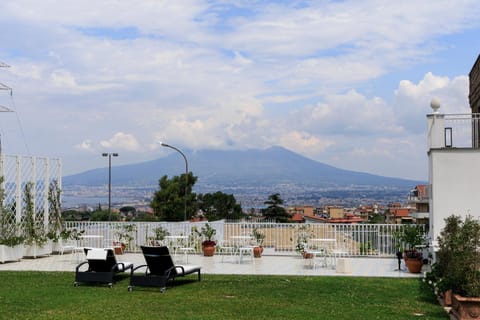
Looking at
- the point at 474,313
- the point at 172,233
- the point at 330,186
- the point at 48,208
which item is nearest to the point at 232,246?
the point at 172,233

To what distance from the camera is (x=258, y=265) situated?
17.5 meters

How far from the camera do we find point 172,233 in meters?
21.4

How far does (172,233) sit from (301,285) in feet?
29.7

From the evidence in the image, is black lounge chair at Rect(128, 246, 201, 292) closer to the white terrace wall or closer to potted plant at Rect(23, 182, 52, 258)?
the white terrace wall

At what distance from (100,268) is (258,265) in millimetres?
5366

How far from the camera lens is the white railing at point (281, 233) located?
19.9 m

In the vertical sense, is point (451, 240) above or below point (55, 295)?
above

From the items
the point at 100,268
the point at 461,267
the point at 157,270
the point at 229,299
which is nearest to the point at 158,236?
the point at 100,268

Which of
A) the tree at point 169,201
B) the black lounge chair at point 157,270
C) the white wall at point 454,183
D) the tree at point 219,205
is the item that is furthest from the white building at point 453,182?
the tree at point 219,205

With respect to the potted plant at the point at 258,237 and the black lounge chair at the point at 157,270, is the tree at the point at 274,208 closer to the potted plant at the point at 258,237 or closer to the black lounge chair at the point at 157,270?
the potted plant at the point at 258,237

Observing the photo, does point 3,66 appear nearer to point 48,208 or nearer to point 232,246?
point 48,208

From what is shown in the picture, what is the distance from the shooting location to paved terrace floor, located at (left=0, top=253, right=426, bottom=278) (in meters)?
15.8

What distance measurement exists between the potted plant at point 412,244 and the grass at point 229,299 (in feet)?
4.17

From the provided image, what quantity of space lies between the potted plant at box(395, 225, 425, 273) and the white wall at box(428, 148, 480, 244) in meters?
0.65
